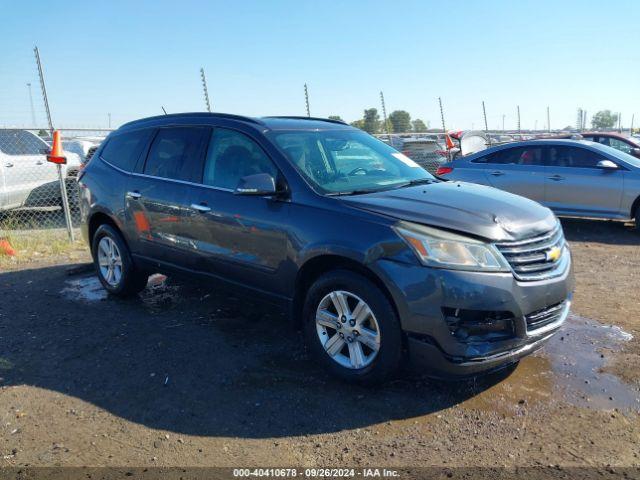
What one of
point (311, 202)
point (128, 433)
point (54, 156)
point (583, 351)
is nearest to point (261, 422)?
point (128, 433)

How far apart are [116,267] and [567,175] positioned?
714 centimetres

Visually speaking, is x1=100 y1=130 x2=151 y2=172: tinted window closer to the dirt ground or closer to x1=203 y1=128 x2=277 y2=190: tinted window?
x1=203 y1=128 x2=277 y2=190: tinted window

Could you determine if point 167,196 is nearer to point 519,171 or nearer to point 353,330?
point 353,330

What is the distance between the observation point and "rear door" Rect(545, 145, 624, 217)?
8.52 m

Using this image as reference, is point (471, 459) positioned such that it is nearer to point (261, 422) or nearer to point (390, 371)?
point (390, 371)

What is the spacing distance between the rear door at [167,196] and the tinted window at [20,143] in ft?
20.7

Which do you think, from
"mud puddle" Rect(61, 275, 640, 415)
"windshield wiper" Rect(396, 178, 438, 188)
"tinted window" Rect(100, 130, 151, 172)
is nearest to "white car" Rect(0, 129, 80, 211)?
"tinted window" Rect(100, 130, 151, 172)

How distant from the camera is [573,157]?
8.95 metres

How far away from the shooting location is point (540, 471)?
9.02 ft

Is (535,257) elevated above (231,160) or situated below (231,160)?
below

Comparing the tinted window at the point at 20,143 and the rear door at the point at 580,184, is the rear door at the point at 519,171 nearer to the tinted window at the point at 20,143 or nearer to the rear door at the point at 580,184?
the rear door at the point at 580,184

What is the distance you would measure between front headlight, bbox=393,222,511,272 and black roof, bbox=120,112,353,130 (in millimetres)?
1729

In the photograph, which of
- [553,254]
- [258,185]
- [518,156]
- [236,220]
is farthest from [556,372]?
[518,156]

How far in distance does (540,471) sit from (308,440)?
48.8 inches
